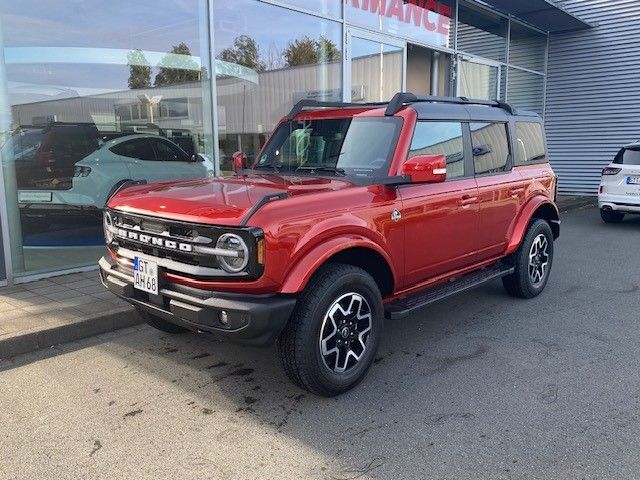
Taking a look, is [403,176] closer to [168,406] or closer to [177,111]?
[168,406]

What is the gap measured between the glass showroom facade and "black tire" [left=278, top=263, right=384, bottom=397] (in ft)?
13.8

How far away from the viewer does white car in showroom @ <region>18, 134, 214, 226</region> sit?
662 cm

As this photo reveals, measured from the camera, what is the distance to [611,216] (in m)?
11.2

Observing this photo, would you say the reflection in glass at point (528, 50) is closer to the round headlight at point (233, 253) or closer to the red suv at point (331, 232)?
the red suv at point (331, 232)

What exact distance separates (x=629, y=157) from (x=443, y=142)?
7.50m

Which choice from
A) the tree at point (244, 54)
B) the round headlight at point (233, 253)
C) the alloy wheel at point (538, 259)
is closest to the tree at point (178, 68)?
the tree at point (244, 54)

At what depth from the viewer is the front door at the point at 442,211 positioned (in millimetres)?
4211

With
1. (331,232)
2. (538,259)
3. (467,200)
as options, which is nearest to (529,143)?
(538,259)

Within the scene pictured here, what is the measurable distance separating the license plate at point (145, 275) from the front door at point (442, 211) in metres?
1.84

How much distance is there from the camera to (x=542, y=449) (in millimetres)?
2975

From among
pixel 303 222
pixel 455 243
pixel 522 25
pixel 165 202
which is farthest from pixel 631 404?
pixel 522 25

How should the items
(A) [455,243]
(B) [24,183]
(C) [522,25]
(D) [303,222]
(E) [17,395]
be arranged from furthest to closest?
(C) [522,25], (B) [24,183], (A) [455,243], (E) [17,395], (D) [303,222]

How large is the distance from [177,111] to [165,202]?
187 inches

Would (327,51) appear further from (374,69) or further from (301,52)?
(374,69)
